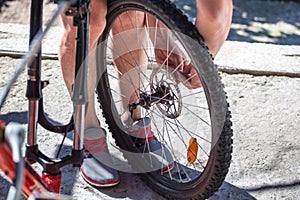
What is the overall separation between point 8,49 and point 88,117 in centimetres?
105

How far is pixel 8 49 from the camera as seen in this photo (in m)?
3.15

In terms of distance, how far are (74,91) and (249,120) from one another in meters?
1.17

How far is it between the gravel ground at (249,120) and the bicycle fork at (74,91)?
14.1 inches

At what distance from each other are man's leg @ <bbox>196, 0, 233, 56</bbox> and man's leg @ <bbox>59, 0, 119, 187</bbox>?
0.35 metres

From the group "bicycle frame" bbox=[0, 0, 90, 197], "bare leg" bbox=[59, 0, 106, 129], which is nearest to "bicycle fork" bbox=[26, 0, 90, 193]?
"bicycle frame" bbox=[0, 0, 90, 197]

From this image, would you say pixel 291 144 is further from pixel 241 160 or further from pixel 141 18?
pixel 141 18

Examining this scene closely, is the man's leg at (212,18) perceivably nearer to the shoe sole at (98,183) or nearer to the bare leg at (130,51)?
the bare leg at (130,51)

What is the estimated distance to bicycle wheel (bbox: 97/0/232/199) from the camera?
184cm

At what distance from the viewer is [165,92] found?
6.75ft

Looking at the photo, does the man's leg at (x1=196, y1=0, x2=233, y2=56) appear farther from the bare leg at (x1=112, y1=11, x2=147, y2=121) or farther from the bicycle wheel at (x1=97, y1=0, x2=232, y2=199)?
the bare leg at (x1=112, y1=11, x2=147, y2=121)

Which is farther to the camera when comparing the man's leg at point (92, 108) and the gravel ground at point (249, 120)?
the gravel ground at point (249, 120)

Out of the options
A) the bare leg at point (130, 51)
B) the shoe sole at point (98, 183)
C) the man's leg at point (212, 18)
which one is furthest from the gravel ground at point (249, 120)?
the man's leg at point (212, 18)

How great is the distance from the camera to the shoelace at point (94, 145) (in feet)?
7.51

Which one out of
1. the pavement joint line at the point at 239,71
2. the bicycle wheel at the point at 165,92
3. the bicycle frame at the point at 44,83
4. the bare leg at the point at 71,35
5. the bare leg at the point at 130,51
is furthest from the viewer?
the pavement joint line at the point at 239,71
